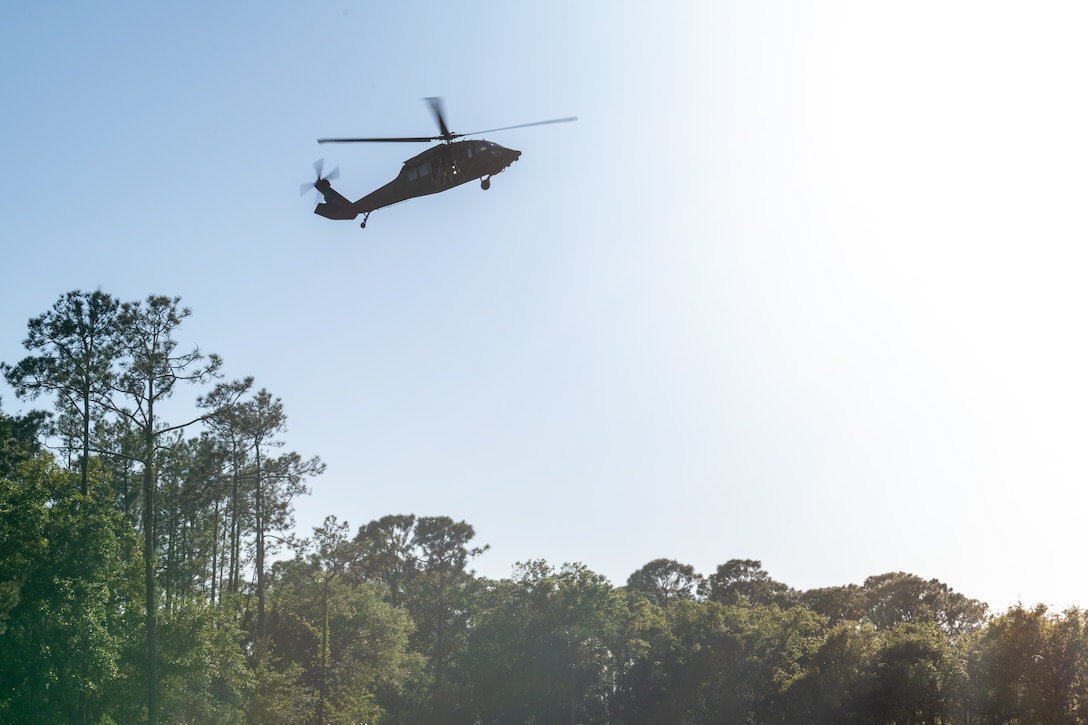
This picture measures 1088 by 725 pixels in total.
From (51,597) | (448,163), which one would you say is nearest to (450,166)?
(448,163)

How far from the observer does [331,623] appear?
218 ft

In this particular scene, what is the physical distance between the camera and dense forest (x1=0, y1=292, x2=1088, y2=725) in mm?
37188

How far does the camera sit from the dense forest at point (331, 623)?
37.2 metres

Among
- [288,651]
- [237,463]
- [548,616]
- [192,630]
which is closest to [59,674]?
[192,630]

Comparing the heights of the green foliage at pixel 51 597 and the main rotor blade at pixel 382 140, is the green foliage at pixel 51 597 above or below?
below

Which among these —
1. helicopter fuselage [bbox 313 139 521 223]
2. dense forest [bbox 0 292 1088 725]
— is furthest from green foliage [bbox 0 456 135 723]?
helicopter fuselage [bbox 313 139 521 223]

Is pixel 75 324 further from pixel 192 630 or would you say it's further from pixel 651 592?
pixel 651 592

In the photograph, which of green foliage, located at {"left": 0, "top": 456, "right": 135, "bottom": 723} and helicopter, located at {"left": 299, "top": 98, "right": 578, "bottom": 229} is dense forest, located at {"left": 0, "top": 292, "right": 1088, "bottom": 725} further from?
helicopter, located at {"left": 299, "top": 98, "right": 578, "bottom": 229}

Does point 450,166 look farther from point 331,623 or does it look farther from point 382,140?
point 331,623

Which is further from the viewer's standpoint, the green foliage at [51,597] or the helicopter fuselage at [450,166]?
the green foliage at [51,597]

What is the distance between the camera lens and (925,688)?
2051 inches

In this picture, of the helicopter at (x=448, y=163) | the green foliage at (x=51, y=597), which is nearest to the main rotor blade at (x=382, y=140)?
the helicopter at (x=448, y=163)

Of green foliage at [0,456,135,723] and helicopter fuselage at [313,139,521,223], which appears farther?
green foliage at [0,456,135,723]

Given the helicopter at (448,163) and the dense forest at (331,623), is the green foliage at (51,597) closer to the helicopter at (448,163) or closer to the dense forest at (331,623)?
the dense forest at (331,623)
